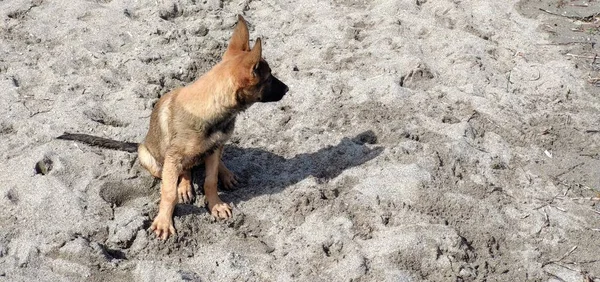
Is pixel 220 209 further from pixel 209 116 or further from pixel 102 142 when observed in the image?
pixel 102 142

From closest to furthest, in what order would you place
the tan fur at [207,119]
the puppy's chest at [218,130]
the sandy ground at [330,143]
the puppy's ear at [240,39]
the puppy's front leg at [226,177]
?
the sandy ground at [330,143]
the tan fur at [207,119]
the puppy's chest at [218,130]
the puppy's ear at [240,39]
the puppy's front leg at [226,177]

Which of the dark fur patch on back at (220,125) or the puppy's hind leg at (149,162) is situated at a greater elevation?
the dark fur patch on back at (220,125)

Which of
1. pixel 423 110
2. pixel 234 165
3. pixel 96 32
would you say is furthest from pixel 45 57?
pixel 423 110

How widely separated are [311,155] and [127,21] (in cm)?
298

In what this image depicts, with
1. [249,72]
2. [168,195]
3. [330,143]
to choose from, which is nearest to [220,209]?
[168,195]

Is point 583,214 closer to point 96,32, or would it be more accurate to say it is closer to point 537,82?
point 537,82

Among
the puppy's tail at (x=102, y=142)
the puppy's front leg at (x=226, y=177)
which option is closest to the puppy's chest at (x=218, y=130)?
the puppy's front leg at (x=226, y=177)

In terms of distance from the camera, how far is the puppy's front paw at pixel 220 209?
482 centimetres

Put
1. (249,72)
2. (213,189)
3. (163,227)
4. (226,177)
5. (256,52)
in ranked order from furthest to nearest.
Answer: (226,177) → (213,189) → (163,227) → (249,72) → (256,52)

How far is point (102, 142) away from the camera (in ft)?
17.4

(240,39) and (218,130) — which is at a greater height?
(240,39)

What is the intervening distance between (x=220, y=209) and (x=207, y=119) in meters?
0.72

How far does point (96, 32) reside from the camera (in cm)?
685

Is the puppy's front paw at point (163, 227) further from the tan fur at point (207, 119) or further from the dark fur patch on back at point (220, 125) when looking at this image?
the dark fur patch on back at point (220, 125)
